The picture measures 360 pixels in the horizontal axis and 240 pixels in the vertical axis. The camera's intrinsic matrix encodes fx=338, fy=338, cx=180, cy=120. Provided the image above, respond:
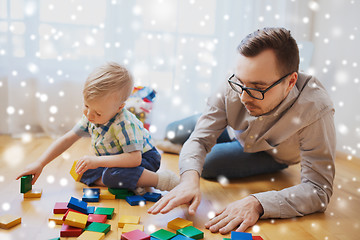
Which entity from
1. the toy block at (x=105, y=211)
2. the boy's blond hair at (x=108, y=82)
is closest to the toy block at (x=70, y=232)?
the toy block at (x=105, y=211)

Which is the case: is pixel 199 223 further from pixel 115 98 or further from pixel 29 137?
pixel 29 137

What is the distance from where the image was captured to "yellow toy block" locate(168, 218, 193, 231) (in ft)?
3.59

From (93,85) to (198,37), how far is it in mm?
1560

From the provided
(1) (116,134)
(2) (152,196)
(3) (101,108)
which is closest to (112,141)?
(1) (116,134)

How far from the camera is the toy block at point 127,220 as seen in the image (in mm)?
1104

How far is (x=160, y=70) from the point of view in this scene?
8.67 feet

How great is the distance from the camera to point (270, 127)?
143 centimetres

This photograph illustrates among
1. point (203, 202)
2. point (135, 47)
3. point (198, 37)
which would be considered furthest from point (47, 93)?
point (203, 202)

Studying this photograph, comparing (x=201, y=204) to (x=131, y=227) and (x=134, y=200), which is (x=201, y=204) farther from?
(x=131, y=227)

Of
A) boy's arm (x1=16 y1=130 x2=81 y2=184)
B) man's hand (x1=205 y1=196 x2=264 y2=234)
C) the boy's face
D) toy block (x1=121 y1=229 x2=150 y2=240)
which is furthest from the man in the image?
boy's arm (x1=16 y1=130 x2=81 y2=184)

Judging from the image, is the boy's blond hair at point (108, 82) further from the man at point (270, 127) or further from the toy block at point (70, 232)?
the toy block at point (70, 232)

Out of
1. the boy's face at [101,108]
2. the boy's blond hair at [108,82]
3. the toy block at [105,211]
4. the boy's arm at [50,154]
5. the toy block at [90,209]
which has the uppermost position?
the boy's blond hair at [108,82]

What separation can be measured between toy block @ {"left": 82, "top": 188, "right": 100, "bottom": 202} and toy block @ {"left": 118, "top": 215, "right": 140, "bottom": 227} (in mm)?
213

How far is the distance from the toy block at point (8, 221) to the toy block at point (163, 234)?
443 mm
